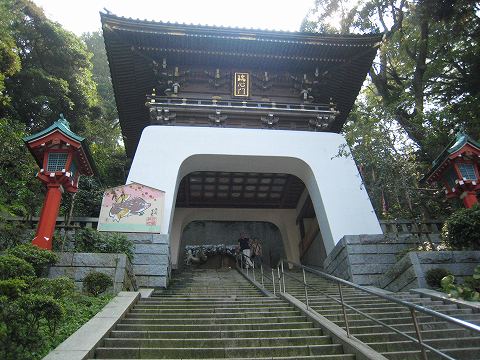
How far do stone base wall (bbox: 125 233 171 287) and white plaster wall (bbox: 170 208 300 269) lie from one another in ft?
24.4

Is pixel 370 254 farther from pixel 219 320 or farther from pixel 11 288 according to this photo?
pixel 11 288

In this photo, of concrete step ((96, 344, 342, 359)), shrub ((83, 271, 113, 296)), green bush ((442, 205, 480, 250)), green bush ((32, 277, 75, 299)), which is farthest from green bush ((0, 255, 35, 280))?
green bush ((442, 205, 480, 250))

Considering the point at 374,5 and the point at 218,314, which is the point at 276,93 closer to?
the point at 374,5

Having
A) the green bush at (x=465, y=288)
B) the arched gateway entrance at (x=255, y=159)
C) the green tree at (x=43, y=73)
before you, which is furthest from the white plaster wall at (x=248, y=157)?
the green tree at (x=43, y=73)

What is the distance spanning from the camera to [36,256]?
6.52m

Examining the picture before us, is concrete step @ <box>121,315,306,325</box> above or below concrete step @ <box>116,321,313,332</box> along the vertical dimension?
above

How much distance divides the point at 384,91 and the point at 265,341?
17.2 meters

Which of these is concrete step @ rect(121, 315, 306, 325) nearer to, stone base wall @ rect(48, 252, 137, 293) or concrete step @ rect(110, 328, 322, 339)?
concrete step @ rect(110, 328, 322, 339)

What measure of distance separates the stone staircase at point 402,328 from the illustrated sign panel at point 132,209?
4.83m

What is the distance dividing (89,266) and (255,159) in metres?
6.55

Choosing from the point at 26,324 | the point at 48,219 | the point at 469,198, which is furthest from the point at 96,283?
the point at 469,198

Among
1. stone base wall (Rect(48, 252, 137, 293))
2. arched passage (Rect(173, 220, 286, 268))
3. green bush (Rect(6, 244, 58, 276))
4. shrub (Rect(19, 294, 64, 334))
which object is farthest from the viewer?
arched passage (Rect(173, 220, 286, 268))

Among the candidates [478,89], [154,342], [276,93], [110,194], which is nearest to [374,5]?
[478,89]

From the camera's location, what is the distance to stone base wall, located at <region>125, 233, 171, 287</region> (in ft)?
28.7
